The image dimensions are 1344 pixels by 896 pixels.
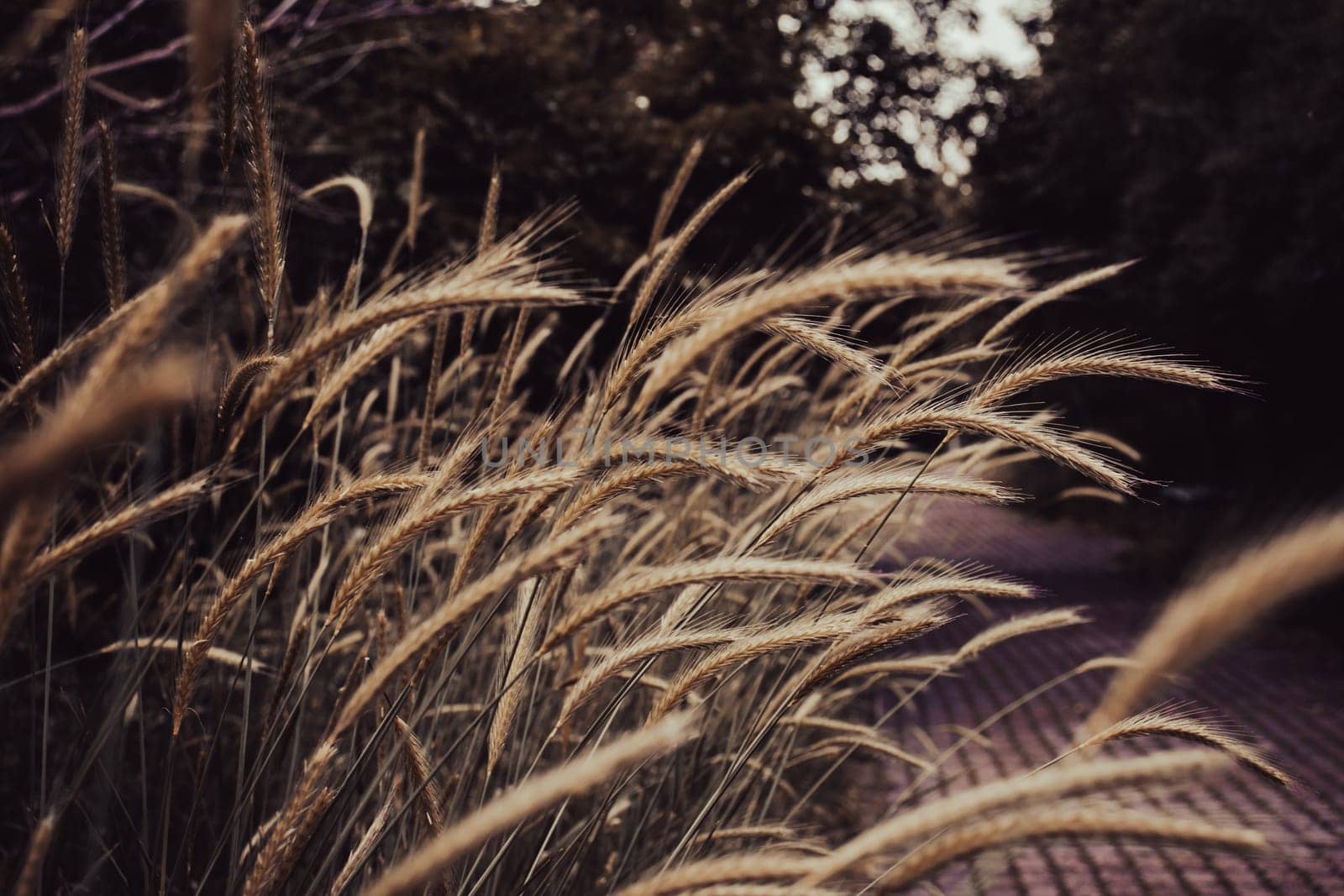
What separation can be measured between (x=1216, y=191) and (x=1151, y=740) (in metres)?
6.26

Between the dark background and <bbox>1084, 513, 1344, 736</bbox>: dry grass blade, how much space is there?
277 centimetres

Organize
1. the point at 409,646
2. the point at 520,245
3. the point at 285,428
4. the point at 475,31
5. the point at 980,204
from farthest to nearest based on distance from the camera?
the point at 980,204 → the point at 475,31 → the point at 285,428 → the point at 520,245 → the point at 409,646

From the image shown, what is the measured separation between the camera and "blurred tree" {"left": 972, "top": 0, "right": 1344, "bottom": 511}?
8.76m

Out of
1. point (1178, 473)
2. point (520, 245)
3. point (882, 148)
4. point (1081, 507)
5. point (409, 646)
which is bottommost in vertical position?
point (1081, 507)

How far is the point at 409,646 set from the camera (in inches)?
43.0

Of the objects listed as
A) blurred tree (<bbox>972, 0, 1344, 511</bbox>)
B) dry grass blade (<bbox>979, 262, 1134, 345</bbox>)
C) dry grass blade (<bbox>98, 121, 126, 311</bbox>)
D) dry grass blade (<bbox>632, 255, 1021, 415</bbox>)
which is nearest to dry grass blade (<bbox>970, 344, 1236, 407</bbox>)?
dry grass blade (<bbox>979, 262, 1134, 345</bbox>)

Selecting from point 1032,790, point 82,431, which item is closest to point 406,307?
point 82,431

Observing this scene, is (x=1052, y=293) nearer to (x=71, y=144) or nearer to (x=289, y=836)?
(x=289, y=836)

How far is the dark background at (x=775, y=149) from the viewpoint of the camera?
16.9ft

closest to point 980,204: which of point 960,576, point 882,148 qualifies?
point 882,148

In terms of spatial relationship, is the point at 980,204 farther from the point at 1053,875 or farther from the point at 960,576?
the point at 960,576

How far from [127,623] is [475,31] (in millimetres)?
6524

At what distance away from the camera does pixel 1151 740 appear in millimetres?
6281

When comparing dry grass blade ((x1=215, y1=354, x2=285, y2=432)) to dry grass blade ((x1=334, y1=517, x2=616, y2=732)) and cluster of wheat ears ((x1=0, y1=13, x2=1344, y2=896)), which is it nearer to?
cluster of wheat ears ((x1=0, y1=13, x2=1344, y2=896))
